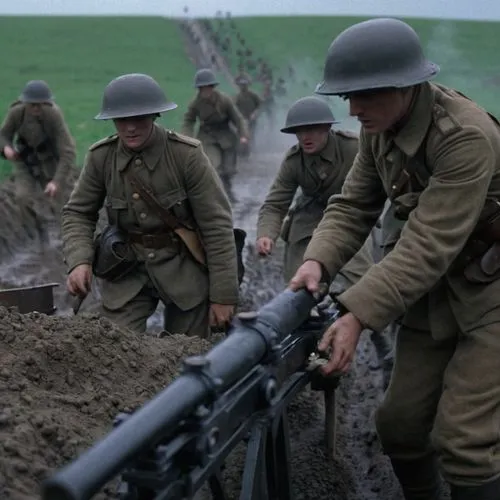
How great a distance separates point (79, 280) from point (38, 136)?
217 inches

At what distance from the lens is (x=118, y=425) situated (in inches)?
108

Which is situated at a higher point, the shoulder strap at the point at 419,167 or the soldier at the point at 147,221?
the shoulder strap at the point at 419,167

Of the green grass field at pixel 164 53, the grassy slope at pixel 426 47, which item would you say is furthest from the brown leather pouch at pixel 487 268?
the grassy slope at pixel 426 47

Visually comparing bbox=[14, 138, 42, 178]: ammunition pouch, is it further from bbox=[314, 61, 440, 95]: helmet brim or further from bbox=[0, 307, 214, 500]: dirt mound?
bbox=[314, 61, 440, 95]: helmet brim

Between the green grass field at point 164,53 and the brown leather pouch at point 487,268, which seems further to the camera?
the green grass field at point 164,53

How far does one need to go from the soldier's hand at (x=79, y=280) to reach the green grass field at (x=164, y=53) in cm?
1597

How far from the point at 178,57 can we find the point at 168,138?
32.8 meters

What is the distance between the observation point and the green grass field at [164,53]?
95.7 feet

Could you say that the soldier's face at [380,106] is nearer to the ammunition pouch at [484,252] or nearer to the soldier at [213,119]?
the ammunition pouch at [484,252]

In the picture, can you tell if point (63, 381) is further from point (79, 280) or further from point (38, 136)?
point (38, 136)

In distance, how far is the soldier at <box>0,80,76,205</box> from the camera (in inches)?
431

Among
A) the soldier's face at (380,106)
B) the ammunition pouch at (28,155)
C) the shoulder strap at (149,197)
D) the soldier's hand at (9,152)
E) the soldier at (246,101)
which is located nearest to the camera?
the soldier's face at (380,106)

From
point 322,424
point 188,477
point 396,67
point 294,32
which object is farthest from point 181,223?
point 294,32

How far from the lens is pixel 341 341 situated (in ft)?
12.2
